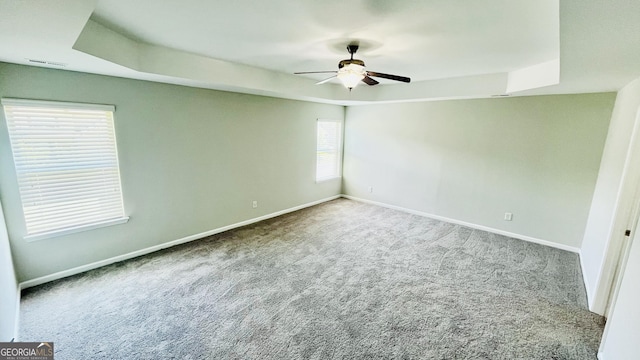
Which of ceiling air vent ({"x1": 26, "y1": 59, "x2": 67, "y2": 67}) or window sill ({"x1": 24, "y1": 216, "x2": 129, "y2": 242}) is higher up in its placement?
ceiling air vent ({"x1": 26, "y1": 59, "x2": 67, "y2": 67})

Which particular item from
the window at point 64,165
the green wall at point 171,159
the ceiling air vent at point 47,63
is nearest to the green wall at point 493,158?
the green wall at point 171,159

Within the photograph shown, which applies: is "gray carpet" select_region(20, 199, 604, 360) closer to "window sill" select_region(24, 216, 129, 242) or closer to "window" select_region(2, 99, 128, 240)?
"window sill" select_region(24, 216, 129, 242)

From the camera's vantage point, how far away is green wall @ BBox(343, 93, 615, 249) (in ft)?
12.3

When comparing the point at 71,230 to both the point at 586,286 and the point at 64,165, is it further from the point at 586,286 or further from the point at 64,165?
the point at 586,286

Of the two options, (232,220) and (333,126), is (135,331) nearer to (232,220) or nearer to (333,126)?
(232,220)

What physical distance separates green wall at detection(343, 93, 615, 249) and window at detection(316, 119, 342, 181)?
427 millimetres

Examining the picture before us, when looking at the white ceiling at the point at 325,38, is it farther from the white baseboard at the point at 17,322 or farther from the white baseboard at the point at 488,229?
the white baseboard at the point at 488,229

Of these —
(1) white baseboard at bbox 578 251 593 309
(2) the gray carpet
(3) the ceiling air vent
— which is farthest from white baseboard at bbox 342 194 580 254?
(3) the ceiling air vent

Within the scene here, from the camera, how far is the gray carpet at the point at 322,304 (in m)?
2.11

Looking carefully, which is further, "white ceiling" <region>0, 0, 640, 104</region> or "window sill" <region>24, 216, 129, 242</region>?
"window sill" <region>24, 216, 129, 242</region>

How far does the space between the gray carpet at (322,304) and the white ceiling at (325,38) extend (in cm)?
225

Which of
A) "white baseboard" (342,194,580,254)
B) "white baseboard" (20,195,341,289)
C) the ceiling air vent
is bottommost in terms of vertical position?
"white baseboard" (20,195,341,289)

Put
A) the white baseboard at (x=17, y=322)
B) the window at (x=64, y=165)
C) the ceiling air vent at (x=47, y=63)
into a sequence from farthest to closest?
1. the window at (x=64, y=165)
2. the ceiling air vent at (x=47, y=63)
3. the white baseboard at (x=17, y=322)

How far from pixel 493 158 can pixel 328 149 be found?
3.25 metres
